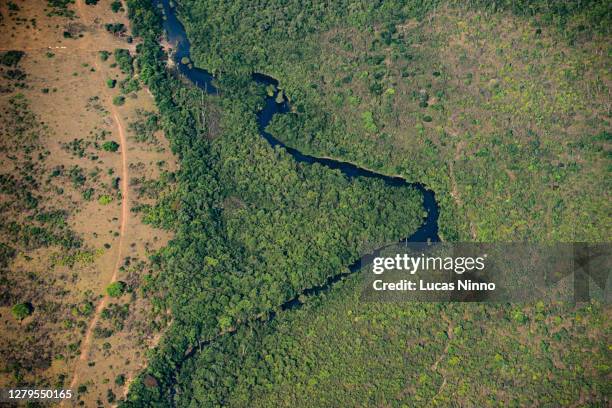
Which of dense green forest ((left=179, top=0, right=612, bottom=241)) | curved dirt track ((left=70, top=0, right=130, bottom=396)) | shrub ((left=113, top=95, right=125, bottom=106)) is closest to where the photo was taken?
curved dirt track ((left=70, top=0, right=130, bottom=396))

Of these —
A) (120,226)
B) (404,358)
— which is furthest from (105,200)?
(404,358)

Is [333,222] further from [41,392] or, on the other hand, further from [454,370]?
[41,392]

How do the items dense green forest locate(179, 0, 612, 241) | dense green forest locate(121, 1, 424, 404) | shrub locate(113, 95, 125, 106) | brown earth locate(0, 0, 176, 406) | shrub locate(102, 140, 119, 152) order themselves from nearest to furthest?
brown earth locate(0, 0, 176, 406), dense green forest locate(121, 1, 424, 404), dense green forest locate(179, 0, 612, 241), shrub locate(102, 140, 119, 152), shrub locate(113, 95, 125, 106)

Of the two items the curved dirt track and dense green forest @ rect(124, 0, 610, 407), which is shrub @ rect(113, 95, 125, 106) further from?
dense green forest @ rect(124, 0, 610, 407)

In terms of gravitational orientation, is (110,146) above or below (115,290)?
above

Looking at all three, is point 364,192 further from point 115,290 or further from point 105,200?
point 115,290

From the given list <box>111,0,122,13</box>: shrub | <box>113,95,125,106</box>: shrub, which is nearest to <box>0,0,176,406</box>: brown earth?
<box>111,0,122,13</box>: shrub
